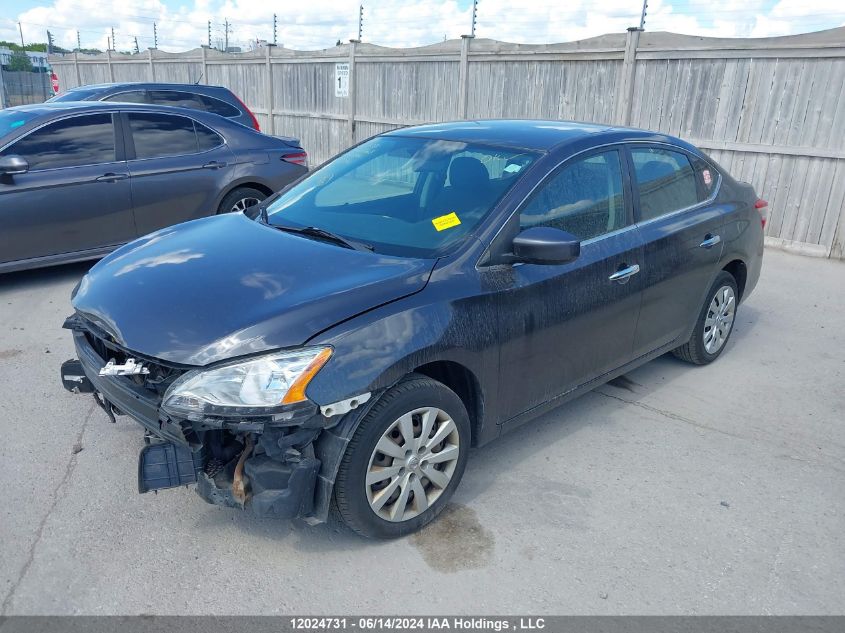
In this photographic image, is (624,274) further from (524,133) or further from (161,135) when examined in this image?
(161,135)

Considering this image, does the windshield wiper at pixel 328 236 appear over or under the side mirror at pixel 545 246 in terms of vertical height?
under

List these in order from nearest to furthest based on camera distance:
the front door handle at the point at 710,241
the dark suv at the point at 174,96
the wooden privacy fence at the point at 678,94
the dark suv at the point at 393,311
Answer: the dark suv at the point at 393,311
the front door handle at the point at 710,241
the wooden privacy fence at the point at 678,94
the dark suv at the point at 174,96

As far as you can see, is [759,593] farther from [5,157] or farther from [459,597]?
[5,157]

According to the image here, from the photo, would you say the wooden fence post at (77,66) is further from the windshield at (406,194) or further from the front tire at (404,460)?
the front tire at (404,460)

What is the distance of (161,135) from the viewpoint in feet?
23.5

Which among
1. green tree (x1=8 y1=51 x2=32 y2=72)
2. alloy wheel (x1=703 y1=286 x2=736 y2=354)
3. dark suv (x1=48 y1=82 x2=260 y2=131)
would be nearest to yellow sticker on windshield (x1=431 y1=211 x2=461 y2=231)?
alloy wheel (x1=703 y1=286 x2=736 y2=354)

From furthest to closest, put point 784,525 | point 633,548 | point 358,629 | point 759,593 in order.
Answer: point 784,525 < point 633,548 < point 759,593 < point 358,629

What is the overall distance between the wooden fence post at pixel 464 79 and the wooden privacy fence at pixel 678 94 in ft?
0.05

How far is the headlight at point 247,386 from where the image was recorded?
2691 millimetres

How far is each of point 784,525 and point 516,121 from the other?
269cm

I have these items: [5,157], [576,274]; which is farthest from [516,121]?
[5,157]

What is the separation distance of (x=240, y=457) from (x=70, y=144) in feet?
16.1

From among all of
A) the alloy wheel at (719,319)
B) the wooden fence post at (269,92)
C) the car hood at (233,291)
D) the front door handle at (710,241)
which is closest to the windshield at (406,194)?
the car hood at (233,291)

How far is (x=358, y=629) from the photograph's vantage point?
2699 mm
